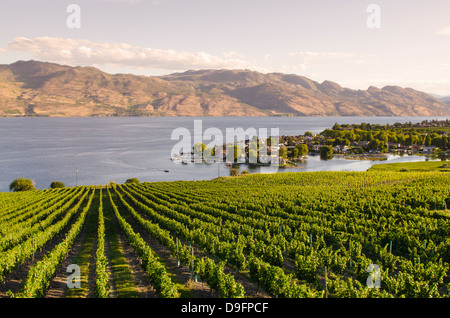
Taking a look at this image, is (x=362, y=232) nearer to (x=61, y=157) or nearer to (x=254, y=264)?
(x=254, y=264)

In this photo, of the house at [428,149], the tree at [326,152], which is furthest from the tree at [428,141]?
the tree at [326,152]

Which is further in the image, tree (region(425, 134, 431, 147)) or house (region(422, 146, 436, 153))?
tree (region(425, 134, 431, 147))

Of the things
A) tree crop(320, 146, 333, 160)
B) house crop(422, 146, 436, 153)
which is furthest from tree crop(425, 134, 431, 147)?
tree crop(320, 146, 333, 160)

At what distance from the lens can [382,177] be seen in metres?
71.2

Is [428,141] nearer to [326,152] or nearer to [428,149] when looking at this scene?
[428,149]

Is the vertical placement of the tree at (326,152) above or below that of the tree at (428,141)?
below

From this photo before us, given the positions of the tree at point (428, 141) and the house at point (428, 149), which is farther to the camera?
the tree at point (428, 141)

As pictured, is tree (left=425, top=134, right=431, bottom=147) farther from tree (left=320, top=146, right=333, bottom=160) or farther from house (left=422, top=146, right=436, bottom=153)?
tree (left=320, top=146, right=333, bottom=160)

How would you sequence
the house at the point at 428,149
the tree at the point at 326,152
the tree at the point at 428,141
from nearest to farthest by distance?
the house at the point at 428,149, the tree at the point at 326,152, the tree at the point at 428,141

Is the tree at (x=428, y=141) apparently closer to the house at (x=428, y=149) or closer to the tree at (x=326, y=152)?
the house at (x=428, y=149)

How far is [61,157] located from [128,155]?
30460 mm

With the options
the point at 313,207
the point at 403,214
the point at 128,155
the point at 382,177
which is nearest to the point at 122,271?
the point at 313,207

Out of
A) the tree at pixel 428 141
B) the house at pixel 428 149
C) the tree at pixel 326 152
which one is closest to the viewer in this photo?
the house at pixel 428 149

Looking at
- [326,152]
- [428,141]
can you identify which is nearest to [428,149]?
[428,141]
